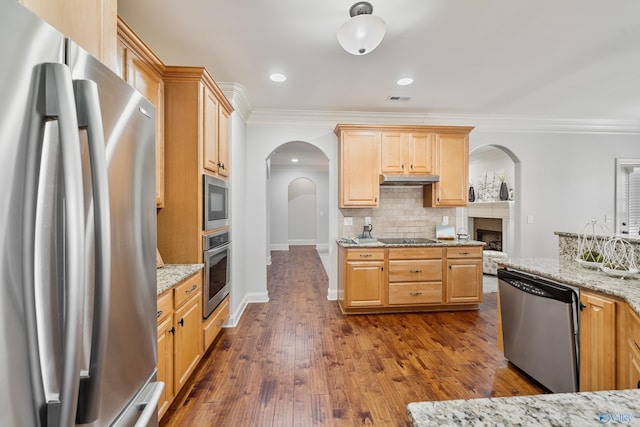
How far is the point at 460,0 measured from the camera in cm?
179

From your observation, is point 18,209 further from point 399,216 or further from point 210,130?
point 399,216

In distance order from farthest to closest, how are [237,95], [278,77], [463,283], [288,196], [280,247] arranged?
[288,196] < [280,247] < [463,283] < [237,95] < [278,77]

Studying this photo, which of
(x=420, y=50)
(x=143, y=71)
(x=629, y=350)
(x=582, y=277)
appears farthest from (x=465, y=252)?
(x=143, y=71)

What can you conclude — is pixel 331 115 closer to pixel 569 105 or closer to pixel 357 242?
pixel 357 242

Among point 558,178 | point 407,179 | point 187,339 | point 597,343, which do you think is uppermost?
point 558,178

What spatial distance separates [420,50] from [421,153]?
1.48 m

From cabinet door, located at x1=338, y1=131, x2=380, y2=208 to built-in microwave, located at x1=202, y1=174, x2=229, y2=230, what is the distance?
1.52m

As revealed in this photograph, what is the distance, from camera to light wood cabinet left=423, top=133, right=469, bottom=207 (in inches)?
144

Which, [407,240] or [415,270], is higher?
[407,240]

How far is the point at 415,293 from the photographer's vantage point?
3.40 meters

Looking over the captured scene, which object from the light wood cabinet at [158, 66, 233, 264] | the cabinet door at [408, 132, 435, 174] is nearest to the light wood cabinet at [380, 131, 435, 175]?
the cabinet door at [408, 132, 435, 174]

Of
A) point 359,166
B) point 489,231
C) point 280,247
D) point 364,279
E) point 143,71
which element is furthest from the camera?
point 280,247

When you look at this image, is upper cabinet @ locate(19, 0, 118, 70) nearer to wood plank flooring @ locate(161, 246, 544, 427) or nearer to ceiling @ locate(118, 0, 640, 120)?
ceiling @ locate(118, 0, 640, 120)

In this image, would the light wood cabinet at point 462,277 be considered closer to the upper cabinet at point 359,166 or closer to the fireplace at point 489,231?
the upper cabinet at point 359,166
